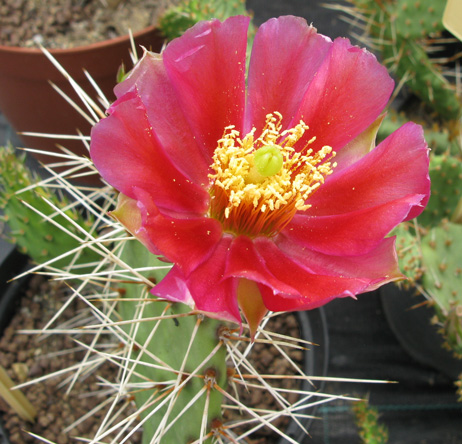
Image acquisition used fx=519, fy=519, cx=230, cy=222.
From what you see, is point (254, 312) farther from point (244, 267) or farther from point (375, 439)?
point (375, 439)

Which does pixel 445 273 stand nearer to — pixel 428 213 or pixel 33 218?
pixel 428 213

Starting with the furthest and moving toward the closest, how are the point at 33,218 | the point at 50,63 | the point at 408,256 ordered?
the point at 50,63
the point at 408,256
the point at 33,218

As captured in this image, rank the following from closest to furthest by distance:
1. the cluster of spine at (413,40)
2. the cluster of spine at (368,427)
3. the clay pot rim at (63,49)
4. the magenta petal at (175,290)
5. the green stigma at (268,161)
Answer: the magenta petal at (175,290), the green stigma at (268,161), the cluster of spine at (368,427), the clay pot rim at (63,49), the cluster of spine at (413,40)

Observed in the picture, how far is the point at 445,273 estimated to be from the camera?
0.94 m

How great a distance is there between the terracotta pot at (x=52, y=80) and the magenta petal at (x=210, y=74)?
0.52 meters

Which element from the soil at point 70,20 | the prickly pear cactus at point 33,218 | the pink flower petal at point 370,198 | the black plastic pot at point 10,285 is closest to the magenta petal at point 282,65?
the pink flower petal at point 370,198

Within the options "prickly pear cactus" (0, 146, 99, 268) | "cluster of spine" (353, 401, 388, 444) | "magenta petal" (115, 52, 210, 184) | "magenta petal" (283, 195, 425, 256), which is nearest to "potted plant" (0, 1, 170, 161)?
"prickly pear cactus" (0, 146, 99, 268)

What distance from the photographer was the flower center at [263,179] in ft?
1.86

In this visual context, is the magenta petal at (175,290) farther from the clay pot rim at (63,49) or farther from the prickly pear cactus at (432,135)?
the prickly pear cactus at (432,135)

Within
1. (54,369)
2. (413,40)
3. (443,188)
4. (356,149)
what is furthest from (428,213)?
(54,369)

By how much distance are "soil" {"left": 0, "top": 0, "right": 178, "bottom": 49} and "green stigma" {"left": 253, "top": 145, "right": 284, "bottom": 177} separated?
0.85 meters

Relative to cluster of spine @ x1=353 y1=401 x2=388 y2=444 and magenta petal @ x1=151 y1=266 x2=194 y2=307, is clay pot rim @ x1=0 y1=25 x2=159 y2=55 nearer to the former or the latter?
magenta petal @ x1=151 y1=266 x2=194 y2=307

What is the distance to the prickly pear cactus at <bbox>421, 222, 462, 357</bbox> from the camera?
0.87 metres

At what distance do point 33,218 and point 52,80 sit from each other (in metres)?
0.43
